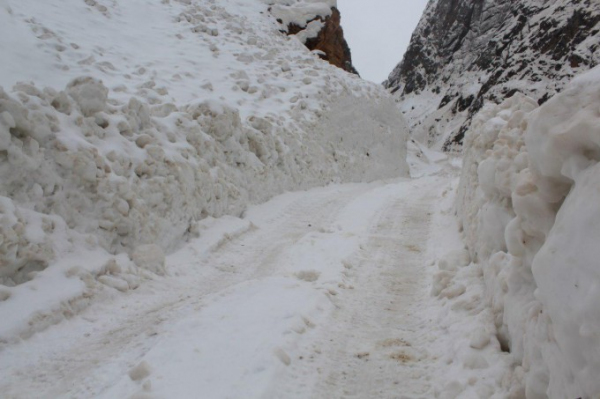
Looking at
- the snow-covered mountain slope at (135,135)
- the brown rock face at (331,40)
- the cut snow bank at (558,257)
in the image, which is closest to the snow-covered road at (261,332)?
the snow-covered mountain slope at (135,135)

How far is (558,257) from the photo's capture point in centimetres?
210

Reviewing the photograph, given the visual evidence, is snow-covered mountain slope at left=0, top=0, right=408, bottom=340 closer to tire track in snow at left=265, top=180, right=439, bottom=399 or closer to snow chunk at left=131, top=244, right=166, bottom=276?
snow chunk at left=131, top=244, right=166, bottom=276

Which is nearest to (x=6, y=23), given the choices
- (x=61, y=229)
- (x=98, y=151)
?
(x=98, y=151)

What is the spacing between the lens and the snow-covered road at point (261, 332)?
10.2 ft

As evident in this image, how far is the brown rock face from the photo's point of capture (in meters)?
24.6

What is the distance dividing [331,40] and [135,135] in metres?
22.0

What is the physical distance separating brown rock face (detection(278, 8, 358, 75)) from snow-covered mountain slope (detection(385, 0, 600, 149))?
19.1 meters

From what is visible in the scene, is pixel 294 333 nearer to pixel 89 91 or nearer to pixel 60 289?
pixel 60 289

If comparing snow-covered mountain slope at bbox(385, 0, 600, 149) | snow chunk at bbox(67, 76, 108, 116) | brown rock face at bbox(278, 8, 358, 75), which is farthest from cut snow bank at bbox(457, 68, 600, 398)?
snow-covered mountain slope at bbox(385, 0, 600, 149)

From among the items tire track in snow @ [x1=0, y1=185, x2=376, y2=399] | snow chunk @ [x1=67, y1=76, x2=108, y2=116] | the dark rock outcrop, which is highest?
the dark rock outcrop

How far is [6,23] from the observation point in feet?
31.4

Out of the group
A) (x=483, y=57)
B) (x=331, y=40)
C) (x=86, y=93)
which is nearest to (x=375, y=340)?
(x=86, y=93)

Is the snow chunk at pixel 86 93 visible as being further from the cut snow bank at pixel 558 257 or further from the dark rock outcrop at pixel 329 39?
the dark rock outcrop at pixel 329 39

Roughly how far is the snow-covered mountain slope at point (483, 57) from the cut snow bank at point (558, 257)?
38092 mm
